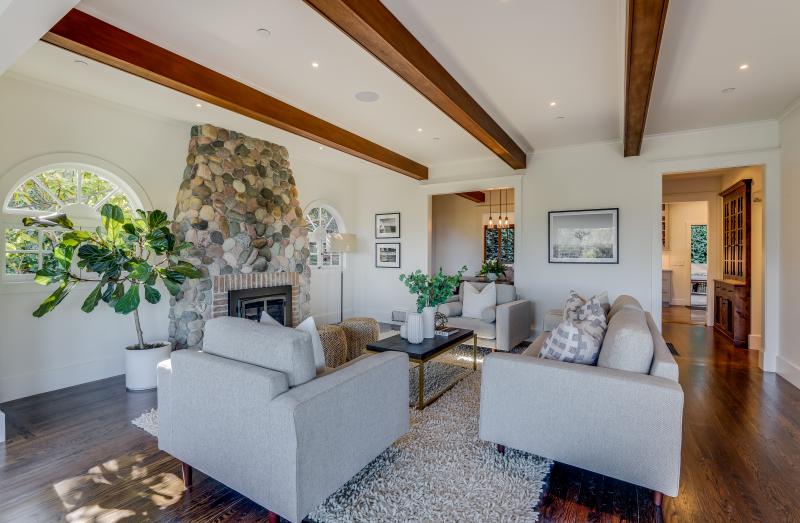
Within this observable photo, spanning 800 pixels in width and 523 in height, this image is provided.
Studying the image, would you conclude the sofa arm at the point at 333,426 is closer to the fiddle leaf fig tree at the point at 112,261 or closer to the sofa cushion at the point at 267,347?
the sofa cushion at the point at 267,347

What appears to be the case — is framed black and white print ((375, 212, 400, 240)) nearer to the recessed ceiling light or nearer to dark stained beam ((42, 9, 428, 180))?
dark stained beam ((42, 9, 428, 180))

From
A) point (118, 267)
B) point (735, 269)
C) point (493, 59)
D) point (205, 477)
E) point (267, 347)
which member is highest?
point (493, 59)

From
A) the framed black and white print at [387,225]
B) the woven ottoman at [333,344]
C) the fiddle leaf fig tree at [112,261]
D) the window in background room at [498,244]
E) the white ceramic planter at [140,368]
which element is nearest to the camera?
the fiddle leaf fig tree at [112,261]

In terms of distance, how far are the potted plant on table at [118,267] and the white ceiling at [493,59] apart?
4.01 ft

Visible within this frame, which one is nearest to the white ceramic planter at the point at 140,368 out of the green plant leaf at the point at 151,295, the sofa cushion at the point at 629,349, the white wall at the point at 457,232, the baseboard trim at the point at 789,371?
the green plant leaf at the point at 151,295

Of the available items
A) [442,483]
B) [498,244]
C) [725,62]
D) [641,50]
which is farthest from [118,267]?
[498,244]

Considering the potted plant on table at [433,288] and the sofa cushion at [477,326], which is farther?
the sofa cushion at [477,326]

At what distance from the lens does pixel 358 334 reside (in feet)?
13.5

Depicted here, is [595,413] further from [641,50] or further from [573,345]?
[641,50]

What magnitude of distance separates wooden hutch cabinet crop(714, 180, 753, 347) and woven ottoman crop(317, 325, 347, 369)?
204 inches

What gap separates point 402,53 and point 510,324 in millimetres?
3259

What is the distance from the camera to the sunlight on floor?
188 centimetres

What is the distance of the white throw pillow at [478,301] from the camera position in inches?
198

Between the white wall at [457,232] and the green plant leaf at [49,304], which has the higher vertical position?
the white wall at [457,232]
